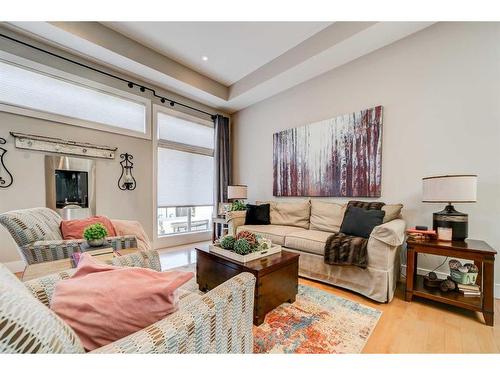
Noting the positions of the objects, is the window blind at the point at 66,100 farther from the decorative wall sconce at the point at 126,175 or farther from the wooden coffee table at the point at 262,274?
the wooden coffee table at the point at 262,274

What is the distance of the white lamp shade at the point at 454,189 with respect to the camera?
1.71 meters

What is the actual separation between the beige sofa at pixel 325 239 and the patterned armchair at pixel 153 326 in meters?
1.44

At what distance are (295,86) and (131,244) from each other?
3274 millimetres

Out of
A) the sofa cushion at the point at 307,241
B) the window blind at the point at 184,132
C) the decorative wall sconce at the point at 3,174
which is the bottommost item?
the sofa cushion at the point at 307,241

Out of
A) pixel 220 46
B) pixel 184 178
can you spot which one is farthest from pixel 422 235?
pixel 184 178

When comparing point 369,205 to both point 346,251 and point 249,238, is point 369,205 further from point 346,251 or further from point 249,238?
point 249,238

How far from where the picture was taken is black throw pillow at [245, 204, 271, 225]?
3.21 metres

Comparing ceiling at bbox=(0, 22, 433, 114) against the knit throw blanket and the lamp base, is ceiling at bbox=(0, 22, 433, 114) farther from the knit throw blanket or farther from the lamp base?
the knit throw blanket

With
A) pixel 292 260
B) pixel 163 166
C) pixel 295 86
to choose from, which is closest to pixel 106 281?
pixel 292 260

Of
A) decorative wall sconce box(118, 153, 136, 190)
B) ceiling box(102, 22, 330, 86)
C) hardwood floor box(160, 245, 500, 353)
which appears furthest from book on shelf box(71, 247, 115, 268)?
ceiling box(102, 22, 330, 86)

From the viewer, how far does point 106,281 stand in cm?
65

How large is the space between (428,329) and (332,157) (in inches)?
81.9

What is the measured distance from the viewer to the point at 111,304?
597 mm

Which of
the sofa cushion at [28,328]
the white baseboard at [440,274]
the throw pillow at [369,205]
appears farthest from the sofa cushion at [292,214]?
the sofa cushion at [28,328]
